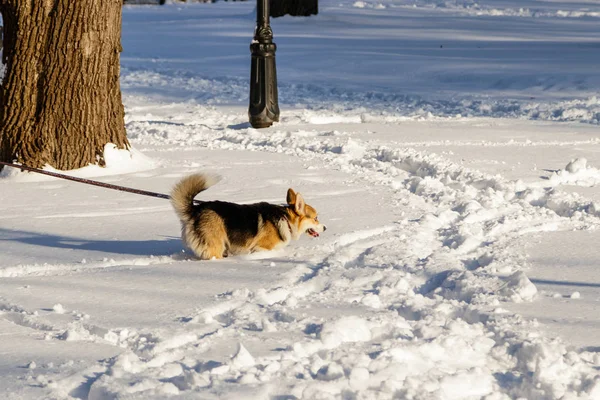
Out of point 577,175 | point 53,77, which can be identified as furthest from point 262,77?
point 577,175

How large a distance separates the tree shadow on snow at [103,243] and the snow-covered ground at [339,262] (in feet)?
0.09

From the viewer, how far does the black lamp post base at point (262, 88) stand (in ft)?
Result: 35.4

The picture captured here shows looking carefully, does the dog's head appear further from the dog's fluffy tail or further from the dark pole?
the dark pole

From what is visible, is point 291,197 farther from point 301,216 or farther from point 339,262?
point 339,262

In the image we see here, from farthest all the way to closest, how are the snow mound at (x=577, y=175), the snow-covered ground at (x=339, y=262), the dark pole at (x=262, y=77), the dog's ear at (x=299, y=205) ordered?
the dark pole at (x=262, y=77)
the snow mound at (x=577, y=175)
the dog's ear at (x=299, y=205)
the snow-covered ground at (x=339, y=262)

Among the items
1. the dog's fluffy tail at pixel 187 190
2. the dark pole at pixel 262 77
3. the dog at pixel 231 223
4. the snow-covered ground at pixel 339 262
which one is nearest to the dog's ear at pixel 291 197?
the dog at pixel 231 223

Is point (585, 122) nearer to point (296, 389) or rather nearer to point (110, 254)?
point (110, 254)

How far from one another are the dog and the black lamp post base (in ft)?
16.0

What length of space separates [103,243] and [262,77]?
199 inches

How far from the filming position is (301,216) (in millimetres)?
5977

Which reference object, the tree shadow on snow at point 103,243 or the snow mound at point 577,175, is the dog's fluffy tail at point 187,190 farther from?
the snow mound at point 577,175

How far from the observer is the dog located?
5.57 metres

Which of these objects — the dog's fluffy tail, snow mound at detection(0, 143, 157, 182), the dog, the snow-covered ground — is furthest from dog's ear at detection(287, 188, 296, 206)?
snow mound at detection(0, 143, 157, 182)

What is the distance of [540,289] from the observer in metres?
5.07
